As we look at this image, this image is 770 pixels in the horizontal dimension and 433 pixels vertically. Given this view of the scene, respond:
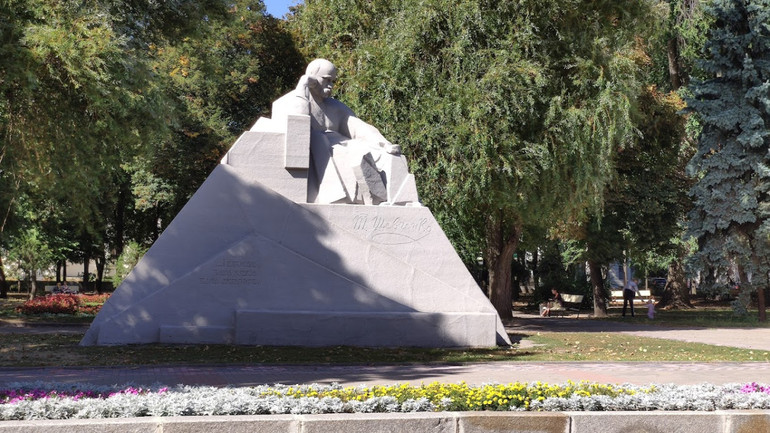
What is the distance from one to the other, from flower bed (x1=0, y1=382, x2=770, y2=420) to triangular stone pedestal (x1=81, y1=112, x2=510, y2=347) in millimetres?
5636

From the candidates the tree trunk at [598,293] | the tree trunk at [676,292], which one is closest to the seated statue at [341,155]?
the tree trunk at [598,293]

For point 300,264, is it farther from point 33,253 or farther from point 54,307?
point 33,253

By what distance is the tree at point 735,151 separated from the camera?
24516 millimetres

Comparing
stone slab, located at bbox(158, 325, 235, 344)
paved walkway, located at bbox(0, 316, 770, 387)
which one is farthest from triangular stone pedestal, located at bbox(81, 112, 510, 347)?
paved walkway, located at bbox(0, 316, 770, 387)

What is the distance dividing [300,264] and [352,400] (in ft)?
22.2

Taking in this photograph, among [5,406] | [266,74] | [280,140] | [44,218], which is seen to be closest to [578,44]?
[280,140]

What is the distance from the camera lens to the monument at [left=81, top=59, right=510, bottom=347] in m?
12.7

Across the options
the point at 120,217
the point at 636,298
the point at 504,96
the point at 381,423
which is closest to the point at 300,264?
the point at 381,423

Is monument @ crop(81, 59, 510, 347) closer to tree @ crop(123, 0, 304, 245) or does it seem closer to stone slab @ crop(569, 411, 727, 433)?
stone slab @ crop(569, 411, 727, 433)

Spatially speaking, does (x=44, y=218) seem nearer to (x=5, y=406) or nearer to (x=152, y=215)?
(x=152, y=215)

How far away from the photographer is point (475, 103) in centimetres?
1867

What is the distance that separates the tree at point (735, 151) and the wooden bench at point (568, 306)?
552cm

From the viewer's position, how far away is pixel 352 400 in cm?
651

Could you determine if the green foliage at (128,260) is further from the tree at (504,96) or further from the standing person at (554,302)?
the standing person at (554,302)
